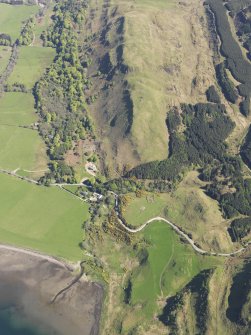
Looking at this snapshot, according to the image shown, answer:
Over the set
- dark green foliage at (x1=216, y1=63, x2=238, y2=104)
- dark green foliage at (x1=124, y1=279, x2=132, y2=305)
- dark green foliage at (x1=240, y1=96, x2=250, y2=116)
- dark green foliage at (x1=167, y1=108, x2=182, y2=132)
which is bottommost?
dark green foliage at (x1=124, y1=279, x2=132, y2=305)

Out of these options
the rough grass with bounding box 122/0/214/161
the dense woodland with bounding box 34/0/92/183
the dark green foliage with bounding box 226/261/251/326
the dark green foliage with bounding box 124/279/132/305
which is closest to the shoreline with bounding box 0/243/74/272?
the dark green foliage with bounding box 124/279/132/305

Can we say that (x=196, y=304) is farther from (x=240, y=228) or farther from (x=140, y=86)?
(x=140, y=86)

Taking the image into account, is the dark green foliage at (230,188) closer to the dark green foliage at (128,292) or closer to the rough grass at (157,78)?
the rough grass at (157,78)

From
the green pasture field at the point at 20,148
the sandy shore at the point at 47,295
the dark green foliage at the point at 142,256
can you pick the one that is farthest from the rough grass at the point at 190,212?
the green pasture field at the point at 20,148

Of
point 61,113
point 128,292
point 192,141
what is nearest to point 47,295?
point 128,292

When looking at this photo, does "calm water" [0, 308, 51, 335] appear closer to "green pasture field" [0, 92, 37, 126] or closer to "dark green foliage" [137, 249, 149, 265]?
"dark green foliage" [137, 249, 149, 265]

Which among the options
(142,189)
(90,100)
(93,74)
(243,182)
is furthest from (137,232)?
(93,74)

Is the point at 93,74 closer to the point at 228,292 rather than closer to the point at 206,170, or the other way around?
the point at 206,170
